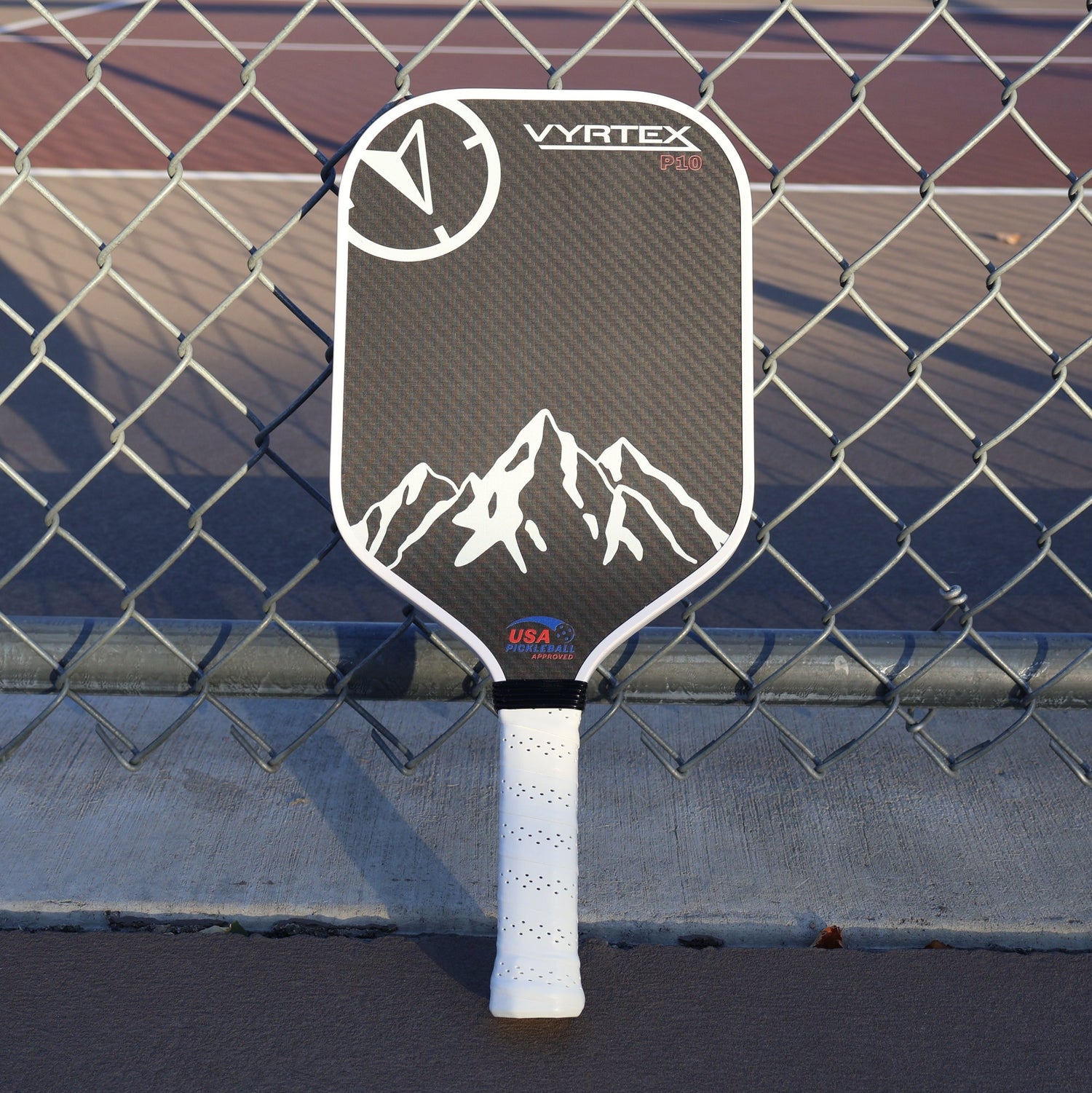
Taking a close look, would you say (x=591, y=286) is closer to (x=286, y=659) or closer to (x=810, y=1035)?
→ (x=286, y=659)

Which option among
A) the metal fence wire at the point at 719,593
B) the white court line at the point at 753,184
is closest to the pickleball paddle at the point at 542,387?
the metal fence wire at the point at 719,593

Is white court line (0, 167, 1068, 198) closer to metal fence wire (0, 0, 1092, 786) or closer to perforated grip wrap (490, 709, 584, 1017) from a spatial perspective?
metal fence wire (0, 0, 1092, 786)

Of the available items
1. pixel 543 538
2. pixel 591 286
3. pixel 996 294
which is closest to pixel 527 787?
pixel 543 538

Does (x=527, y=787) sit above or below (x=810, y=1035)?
above

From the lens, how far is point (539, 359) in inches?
63.2

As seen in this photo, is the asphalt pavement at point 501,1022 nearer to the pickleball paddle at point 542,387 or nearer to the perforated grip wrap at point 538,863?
the perforated grip wrap at point 538,863

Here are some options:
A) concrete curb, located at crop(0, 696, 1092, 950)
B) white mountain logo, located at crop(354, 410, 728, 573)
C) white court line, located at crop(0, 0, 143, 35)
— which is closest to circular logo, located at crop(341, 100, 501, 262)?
white mountain logo, located at crop(354, 410, 728, 573)

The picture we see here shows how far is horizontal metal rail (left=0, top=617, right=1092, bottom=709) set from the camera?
192 centimetres

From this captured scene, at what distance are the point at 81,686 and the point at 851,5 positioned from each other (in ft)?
54.9

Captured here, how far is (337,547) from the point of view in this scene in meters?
3.49

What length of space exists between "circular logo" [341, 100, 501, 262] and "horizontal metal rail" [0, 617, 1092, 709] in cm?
61

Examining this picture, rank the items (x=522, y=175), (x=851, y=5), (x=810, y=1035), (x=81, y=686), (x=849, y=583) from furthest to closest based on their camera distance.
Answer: (x=851, y=5), (x=849, y=583), (x=81, y=686), (x=810, y=1035), (x=522, y=175)

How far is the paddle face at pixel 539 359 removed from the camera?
159 cm

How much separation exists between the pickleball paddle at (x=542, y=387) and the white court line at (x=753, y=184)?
20.1ft
